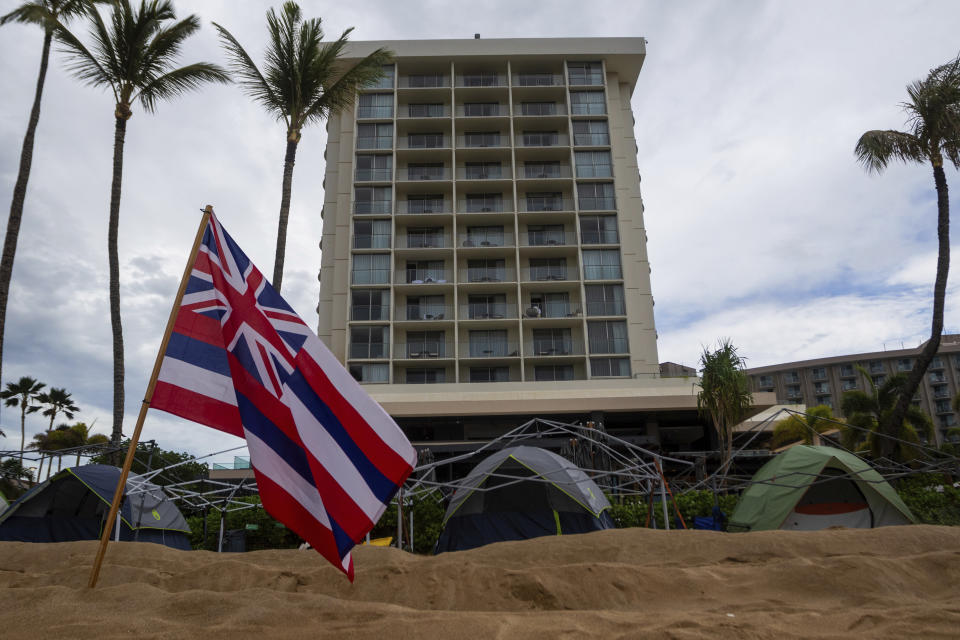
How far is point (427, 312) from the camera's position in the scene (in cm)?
3516

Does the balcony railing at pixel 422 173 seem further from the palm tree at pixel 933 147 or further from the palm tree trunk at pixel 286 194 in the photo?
the palm tree at pixel 933 147

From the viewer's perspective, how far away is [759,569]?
5.57 metres

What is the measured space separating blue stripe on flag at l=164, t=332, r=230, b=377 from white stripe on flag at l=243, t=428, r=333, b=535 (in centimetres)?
103

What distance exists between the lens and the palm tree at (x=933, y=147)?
58.7 feet

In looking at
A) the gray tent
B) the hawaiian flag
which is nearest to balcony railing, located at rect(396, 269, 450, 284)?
the gray tent

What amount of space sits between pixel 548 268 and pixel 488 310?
4400 millimetres

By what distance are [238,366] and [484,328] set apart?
30048 mm

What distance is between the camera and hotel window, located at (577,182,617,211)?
36.4 metres

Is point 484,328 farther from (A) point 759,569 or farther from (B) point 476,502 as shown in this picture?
(A) point 759,569

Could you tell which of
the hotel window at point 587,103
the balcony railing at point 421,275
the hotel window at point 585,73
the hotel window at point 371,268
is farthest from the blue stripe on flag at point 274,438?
the hotel window at point 585,73

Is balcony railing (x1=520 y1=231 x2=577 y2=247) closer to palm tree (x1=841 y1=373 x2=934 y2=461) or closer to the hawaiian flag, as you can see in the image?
palm tree (x1=841 y1=373 x2=934 y2=461)

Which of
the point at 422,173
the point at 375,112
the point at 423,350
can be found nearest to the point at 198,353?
the point at 423,350

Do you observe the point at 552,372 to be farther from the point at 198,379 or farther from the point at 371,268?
the point at 198,379

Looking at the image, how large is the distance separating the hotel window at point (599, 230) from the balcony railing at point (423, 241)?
7.87m
